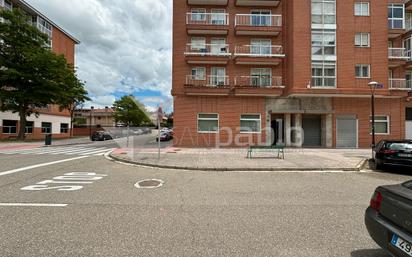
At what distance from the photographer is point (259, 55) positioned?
66.9 ft

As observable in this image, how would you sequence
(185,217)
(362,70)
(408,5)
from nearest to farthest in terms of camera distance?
1. (185,217)
2. (362,70)
3. (408,5)

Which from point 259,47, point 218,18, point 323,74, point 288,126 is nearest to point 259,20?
point 259,47

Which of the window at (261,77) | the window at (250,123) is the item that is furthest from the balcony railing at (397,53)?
the window at (250,123)

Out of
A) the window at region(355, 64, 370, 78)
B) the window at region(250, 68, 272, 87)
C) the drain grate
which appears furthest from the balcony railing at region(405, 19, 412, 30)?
the drain grate

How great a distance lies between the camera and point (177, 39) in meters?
21.3

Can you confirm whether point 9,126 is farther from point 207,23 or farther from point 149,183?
point 149,183

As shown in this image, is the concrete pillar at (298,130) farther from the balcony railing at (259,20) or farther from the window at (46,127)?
the window at (46,127)

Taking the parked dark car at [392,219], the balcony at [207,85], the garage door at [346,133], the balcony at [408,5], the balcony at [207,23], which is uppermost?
the balcony at [408,5]

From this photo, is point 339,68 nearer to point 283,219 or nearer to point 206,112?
point 206,112

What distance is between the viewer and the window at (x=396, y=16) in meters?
21.2

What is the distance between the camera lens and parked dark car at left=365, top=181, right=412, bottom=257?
8.06ft

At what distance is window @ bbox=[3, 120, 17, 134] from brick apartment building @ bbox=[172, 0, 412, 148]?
26.1 metres

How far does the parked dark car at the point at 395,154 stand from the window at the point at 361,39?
14.4m

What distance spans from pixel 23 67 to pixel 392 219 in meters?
33.8
